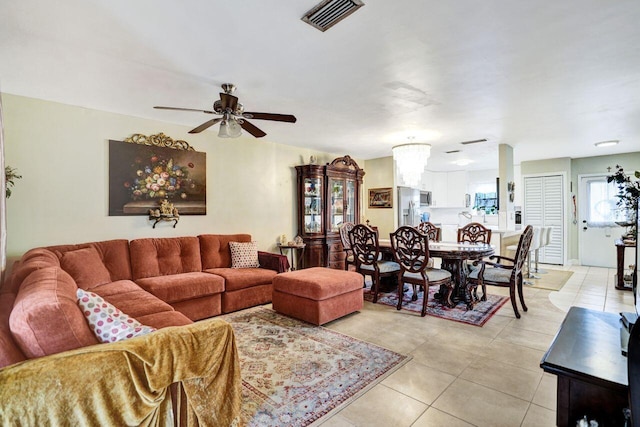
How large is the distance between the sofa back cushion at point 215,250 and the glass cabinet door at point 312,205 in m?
1.54

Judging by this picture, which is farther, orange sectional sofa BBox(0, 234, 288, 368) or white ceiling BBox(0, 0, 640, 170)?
white ceiling BBox(0, 0, 640, 170)

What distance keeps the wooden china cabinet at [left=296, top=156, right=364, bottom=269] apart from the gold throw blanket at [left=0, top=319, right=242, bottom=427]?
3.99 m

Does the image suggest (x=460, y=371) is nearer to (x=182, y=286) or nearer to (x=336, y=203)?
(x=182, y=286)

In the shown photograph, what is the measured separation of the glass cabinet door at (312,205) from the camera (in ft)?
18.5

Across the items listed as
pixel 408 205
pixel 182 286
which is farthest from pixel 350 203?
pixel 182 286

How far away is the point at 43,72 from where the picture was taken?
267cm

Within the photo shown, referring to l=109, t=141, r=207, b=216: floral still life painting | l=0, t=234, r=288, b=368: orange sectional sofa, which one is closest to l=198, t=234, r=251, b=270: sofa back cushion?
l=0, t=234, r=288, b=368: orange sectional sofa

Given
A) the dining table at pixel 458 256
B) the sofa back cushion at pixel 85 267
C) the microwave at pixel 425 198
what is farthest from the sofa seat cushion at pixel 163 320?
the microwave at pixel 425 198

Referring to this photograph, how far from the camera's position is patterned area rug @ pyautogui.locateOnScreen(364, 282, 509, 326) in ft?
11.8

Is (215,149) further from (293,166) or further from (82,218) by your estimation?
(82,218)

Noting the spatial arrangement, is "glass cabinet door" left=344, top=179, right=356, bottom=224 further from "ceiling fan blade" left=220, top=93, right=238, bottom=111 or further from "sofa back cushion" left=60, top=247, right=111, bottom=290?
"sofa back cushion" left=60, top=247, right=111, bottom=290

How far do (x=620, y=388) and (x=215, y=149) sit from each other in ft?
15.3

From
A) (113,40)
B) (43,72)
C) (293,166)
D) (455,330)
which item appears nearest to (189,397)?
(113,40)

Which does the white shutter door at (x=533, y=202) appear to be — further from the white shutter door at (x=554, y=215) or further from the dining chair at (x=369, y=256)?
the dining chair at (x=369, y=256)
